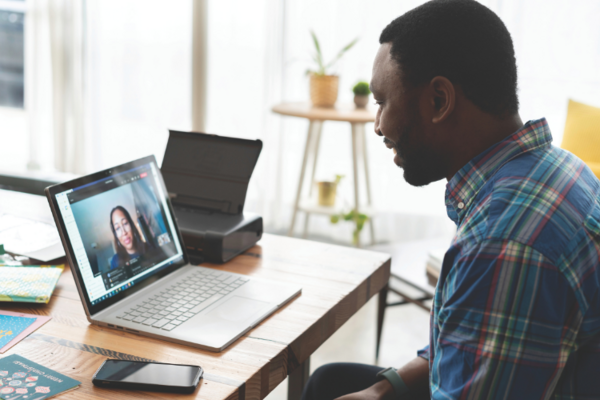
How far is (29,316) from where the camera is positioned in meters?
0.93

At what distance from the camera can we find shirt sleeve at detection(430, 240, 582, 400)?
2.17 ft

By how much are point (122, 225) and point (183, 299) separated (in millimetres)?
172

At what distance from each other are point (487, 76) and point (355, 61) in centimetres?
243

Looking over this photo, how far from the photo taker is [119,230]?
100 cm

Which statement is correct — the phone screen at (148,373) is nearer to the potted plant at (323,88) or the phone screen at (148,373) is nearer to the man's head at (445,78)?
the man's head at (445,78)

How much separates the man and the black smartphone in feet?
1.06

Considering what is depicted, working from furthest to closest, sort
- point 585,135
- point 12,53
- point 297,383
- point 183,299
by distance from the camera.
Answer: point 12,53, point 585,135, point 297,383, point 183,299

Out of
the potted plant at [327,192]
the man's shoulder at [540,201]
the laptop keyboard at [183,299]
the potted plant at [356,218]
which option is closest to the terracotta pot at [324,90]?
the potted plant at [327,192]

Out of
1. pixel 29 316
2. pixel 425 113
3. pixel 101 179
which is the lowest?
pixel 29 316

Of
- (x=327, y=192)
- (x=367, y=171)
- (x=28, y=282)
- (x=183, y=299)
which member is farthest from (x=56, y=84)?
(x=183, y=299)

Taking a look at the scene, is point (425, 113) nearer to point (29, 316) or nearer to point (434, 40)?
point (434, 40)

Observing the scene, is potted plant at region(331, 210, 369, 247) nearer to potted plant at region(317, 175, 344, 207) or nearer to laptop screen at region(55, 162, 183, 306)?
potted plant at region(317, 175, 344, 207)

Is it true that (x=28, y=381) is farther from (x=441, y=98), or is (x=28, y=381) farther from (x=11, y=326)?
(x=441, y=98)

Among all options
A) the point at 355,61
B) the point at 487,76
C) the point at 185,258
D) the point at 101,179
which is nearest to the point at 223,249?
the point at 185,258
